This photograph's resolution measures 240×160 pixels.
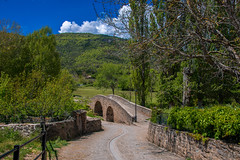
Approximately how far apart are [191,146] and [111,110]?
2407cm

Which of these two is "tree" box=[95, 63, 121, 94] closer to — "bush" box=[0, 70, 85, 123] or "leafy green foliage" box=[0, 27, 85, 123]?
"leafy green foliage" box=[0, 27, 85, 123]

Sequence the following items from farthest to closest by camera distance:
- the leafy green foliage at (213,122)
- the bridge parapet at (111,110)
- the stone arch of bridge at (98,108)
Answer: the stone arch of bridge at (98,108)
the bridge parapet at (111,110)
the leafy green foliage at (213,122)

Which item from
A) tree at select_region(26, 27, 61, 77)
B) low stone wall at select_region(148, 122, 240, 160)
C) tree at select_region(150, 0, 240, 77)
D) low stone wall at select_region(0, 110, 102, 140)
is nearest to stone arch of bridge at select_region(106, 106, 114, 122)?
tree at select_region(26, 27, 61, 77)

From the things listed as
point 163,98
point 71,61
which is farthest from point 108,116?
point 71,61

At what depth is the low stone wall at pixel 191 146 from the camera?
5737mm

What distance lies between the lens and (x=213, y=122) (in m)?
6.36

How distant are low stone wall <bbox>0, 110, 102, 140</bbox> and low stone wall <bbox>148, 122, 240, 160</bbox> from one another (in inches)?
187

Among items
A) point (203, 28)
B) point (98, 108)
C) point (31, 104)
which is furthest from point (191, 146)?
point (98, 108)

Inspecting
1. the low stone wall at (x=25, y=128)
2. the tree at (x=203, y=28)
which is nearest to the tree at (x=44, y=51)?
the low stone wall at (x=25, y=128)

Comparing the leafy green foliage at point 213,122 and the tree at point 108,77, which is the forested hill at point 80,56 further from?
the leafy green foliage at point 213,122

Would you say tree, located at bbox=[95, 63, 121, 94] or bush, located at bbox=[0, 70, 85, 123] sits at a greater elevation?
tree, located at bbox=[95, 63, 121, 94]

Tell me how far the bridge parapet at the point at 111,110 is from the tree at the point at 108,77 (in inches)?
534

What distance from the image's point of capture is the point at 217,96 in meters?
17.7

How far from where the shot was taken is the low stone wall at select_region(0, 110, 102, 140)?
9383mm
